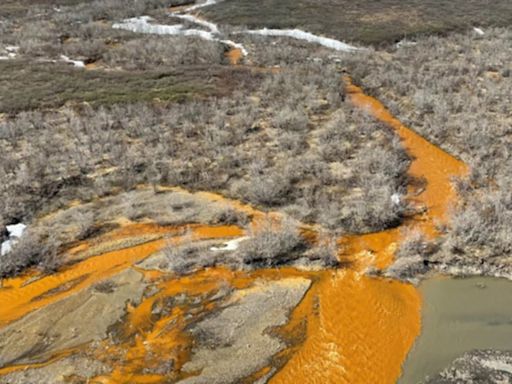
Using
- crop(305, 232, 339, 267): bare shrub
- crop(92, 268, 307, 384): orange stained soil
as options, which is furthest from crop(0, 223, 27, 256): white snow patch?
crop(305, 232, 339, 267): bare shrub

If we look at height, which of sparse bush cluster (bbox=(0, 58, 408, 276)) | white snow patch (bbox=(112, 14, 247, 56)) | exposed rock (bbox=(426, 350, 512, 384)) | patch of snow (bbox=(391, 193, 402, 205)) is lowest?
exposed rock (bbox=(426, 350, 512, 384))

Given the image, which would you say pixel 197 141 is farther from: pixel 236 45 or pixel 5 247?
pixel 236 45

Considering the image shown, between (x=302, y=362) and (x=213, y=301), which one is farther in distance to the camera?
(x=213, y=301)

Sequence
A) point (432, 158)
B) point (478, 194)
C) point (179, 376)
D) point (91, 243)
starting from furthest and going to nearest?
point (432, 158), point (478, 194), point (91, 243), point (179, 376)

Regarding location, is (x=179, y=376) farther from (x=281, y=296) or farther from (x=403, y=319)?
(x=403, y=319)

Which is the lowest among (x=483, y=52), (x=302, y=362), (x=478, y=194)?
(x=302, y=362)

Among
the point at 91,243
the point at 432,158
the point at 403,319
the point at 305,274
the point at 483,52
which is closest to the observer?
the point at 403,319

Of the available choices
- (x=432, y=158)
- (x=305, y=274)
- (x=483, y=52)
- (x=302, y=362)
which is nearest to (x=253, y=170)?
(x=305, y=274)

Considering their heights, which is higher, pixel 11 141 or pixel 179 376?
pixel 11 141

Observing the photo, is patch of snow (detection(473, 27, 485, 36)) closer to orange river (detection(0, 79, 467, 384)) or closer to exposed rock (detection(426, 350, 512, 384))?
orange river (detection(0, 79, 467, 384))
